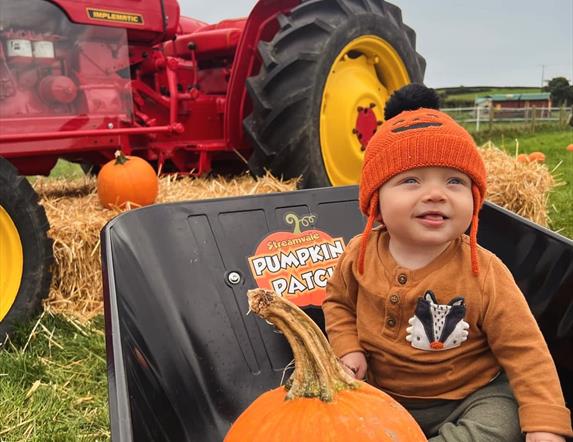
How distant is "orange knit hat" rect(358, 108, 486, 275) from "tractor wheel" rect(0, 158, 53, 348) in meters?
1.43

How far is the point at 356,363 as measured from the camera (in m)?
1.28

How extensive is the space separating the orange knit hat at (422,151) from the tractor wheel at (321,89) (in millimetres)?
1642

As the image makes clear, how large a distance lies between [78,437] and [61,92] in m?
1.69

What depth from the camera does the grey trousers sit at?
1.09 m

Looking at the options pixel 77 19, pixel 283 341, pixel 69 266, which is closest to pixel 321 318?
pixel 283 341

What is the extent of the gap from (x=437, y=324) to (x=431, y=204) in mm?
243

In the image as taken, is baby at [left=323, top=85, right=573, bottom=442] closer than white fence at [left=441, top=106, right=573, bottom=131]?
Yes

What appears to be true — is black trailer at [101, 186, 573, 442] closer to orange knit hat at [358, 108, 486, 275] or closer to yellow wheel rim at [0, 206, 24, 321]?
orange knit hat at [358, 108, 486, 275]

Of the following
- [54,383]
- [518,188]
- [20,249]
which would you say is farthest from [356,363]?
[518,188]

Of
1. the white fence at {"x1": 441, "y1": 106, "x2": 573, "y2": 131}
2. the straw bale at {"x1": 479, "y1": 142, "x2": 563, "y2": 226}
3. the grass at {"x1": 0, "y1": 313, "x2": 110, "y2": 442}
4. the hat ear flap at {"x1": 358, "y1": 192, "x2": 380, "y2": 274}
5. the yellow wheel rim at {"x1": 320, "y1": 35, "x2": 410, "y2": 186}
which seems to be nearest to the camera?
the hat ear flap at {"x1": 358, "y1": 192, "x2": 380, "y2": 274}

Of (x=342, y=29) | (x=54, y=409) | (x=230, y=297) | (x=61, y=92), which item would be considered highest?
(x=342, y=29)

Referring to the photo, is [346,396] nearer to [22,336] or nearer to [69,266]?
[22,336]

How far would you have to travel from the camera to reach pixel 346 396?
0.89 meters

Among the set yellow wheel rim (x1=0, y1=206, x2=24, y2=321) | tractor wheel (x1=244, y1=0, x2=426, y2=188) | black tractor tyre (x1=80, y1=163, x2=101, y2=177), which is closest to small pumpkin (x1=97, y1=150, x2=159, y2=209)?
tractor wheel (x1=244, y1=0, x2=426, y2=188)
